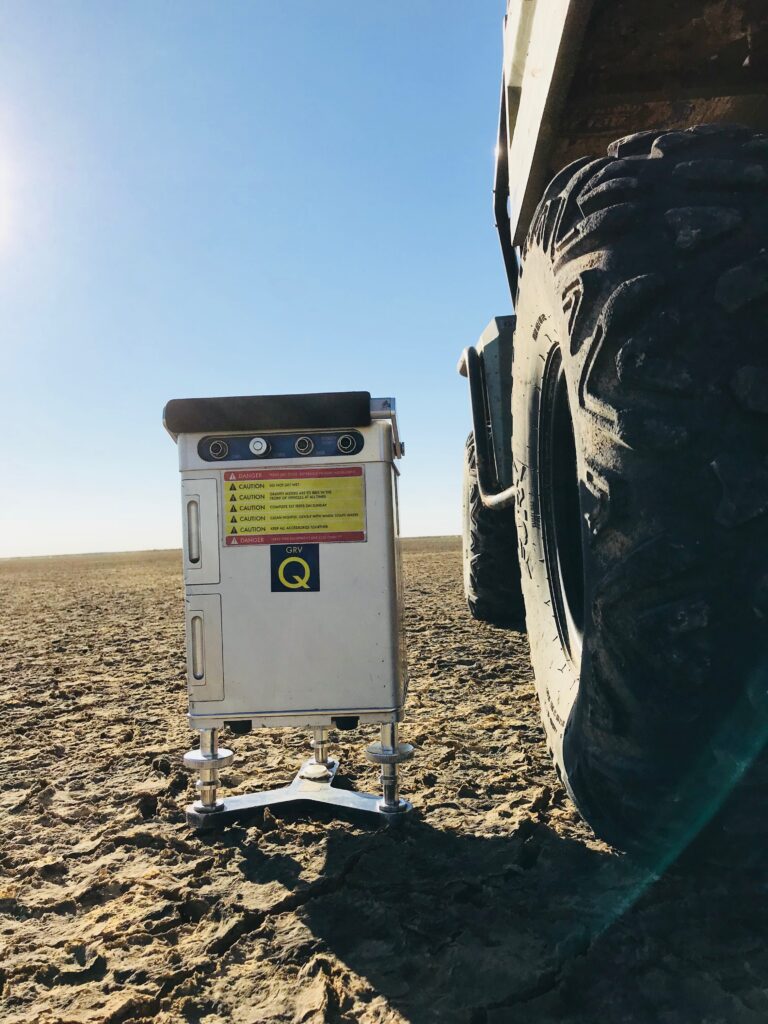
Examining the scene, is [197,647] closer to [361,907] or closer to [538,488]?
[361,907]

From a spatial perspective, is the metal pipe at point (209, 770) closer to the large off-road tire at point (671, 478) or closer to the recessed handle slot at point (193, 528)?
the recessed handle slot at point (193, 528)

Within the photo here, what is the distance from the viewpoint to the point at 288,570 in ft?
6.28

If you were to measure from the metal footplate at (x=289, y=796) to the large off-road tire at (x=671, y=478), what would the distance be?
2.24 feet

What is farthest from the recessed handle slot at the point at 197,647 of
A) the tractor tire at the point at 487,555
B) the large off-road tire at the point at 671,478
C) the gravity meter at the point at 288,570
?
the tractor tire at the point at 487,555

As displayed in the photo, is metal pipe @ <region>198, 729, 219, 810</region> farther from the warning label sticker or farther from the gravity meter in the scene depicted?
the warning label sticker

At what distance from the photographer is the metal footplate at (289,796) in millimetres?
1930

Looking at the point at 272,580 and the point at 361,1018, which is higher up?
the point at 272,580

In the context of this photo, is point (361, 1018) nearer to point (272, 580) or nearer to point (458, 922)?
point (458, 922)

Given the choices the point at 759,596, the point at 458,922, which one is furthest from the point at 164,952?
the point at 759,596

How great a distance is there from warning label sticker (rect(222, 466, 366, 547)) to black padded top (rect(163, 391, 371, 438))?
0.11 m

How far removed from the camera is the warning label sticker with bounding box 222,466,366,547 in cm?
190

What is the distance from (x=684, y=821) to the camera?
116 centimetres

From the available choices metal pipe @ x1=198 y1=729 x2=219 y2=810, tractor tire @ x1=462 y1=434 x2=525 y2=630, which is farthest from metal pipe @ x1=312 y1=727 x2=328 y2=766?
tractor tire @ x1=462 y1=434 x2=525 y2=630

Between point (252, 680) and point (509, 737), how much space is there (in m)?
1.05
